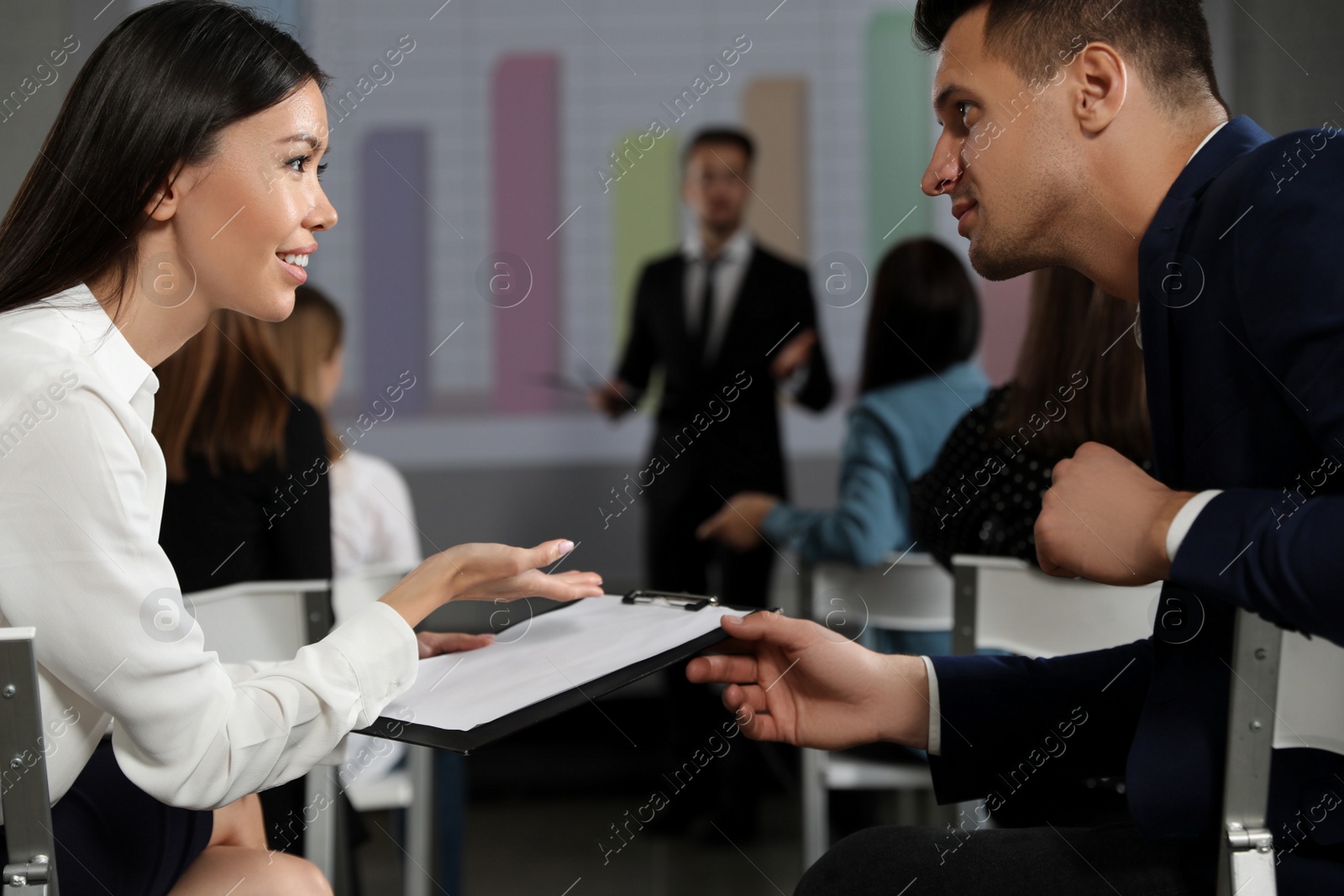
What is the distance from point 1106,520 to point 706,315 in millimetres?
2434

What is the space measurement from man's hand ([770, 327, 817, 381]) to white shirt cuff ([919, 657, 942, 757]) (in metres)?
1.98

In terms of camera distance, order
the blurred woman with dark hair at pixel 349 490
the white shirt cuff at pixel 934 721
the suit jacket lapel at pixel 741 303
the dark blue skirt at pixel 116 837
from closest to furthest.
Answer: the dark blue skirt at pixel 116 837
the white shirt cuff at pixel 934 721
the blurred woman with dark hair at pixel 349 490
the suit jacket lapel at pixel 741 303

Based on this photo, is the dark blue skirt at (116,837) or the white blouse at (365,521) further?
the white blouse at (365,521)

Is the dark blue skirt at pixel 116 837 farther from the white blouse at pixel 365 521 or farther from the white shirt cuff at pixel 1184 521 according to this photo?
the white blouse at pixel 365 521

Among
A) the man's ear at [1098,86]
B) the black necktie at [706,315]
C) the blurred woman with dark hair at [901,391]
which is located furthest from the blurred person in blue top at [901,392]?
the man's ear at [1098,86]

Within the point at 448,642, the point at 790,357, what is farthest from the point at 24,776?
the point at 790,357

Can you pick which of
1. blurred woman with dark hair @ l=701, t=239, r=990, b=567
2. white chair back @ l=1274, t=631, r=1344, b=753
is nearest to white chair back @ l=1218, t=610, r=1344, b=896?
white chair back @ l=1274, t=631, r=1344, b=753

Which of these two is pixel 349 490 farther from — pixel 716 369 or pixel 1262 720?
pixel 1262 720

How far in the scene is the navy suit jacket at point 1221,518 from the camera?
739 mm

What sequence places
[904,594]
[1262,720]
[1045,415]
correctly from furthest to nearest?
[904,594] → [1045,415] → [1262,720]

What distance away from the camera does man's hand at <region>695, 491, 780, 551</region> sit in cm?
271

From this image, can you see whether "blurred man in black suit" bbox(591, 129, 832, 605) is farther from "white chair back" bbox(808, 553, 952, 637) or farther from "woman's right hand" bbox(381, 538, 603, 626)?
"woman's right hand" bbox(381, 538, 603, 626)

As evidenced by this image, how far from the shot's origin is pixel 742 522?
9.00 feet

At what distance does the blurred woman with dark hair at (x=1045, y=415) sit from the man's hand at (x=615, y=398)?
1.65 meters
